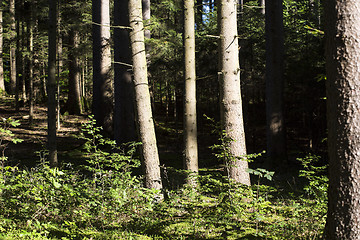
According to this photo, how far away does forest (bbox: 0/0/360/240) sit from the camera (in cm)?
346

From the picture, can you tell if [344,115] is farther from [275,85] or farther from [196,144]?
[275,85]

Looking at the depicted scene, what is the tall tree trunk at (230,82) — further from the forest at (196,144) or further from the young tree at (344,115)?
the young tree at (344,115)

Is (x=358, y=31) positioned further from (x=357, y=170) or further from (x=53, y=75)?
(x=53, y=75)

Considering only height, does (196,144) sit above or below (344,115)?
below

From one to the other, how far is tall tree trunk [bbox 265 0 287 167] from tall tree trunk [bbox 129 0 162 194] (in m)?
7.33

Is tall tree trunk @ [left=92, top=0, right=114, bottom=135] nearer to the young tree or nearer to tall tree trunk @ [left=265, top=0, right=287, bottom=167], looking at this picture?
tall tree trunk @ [left=265, top=0, right=287, bottom=167]

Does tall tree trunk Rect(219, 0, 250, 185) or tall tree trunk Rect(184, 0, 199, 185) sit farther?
tall tree trunk Rect(184, 0, 199, 185)

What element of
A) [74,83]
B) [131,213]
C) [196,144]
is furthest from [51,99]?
[74,83]

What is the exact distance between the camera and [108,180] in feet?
17.1

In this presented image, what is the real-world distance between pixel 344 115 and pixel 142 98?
376cm

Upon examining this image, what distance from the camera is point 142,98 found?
6.26 meters

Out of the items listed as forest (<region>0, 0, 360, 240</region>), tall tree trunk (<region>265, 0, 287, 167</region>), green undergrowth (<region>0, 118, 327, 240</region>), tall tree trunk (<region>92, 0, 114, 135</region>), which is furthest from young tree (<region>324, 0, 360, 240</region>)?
tall tree trunk (<region>92, 0, 114, 135</region>)

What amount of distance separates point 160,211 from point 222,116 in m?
2.12

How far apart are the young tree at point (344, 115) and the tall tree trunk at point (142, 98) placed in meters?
3.51
